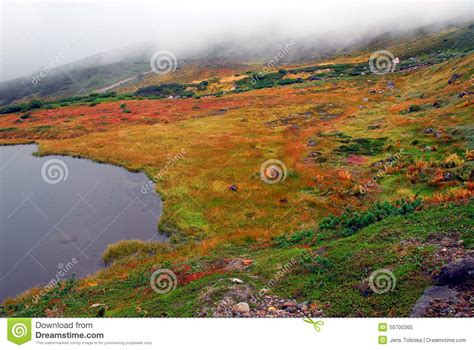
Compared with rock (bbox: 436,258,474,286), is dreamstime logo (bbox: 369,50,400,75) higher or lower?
higher

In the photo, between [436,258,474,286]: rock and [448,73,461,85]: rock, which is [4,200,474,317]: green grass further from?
[448,73,461,85]: rock

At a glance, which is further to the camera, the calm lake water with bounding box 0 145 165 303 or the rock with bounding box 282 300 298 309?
the calm lake water with bounding box 0 145 165 303
